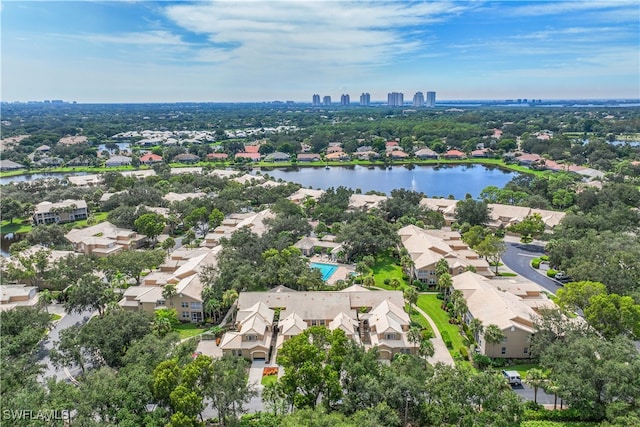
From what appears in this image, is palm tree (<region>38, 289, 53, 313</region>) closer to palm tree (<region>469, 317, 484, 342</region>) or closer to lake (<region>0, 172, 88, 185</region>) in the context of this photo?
palm tree (<region>469, 317, 484, 342</region>)

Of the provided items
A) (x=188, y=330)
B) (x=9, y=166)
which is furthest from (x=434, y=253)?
(x=9, y=166)

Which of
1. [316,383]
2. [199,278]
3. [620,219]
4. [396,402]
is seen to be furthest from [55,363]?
[620,219]

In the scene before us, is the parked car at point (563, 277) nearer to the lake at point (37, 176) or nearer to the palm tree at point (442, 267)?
the palm tree at point (442, 267)

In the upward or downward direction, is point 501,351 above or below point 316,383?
below

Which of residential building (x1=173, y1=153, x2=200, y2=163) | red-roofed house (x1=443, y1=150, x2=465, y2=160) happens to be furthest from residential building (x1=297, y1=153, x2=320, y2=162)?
red-roofed house (x1=443, y1=150, x2=465, y2=160)

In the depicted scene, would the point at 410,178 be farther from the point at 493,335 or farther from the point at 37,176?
the point at 37,176

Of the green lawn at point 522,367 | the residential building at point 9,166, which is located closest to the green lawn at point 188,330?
the green lawn at point 522,367

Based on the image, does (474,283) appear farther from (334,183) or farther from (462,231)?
(334,183)
